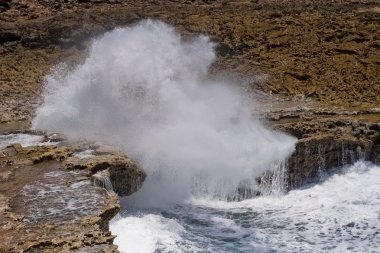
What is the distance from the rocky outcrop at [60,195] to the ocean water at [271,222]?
86 centimetres

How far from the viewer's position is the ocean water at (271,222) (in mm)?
9148

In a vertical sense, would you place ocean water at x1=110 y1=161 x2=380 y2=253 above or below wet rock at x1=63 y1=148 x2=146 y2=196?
below

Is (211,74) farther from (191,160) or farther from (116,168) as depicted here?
(116,168)

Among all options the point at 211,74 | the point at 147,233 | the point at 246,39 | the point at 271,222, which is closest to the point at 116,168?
the point at 147,233

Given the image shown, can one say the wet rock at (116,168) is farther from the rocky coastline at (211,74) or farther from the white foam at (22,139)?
the white foam at (22,139)

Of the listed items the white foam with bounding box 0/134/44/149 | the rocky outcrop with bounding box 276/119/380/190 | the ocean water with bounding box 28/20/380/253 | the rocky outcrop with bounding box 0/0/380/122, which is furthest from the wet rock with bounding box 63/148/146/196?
the rocky outcrop with bounding box 0/0/380/122

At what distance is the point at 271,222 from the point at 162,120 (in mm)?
4500

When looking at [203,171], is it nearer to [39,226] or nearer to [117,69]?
[117,69]

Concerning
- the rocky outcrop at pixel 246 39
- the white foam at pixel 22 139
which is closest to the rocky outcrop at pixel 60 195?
the white foam at pixel 22 139

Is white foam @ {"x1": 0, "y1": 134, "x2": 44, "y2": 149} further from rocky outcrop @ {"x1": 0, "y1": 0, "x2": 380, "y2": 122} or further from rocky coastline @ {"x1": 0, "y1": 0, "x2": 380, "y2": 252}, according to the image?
rocky outcrop @ {"x1": 0, "y1": 0, "x2": 380, "y2": 122}

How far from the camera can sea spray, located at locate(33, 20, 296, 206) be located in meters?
12.2

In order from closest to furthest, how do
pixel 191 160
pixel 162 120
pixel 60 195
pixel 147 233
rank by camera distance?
pixel 60 195 < pixel 147 233 < pixel 191 160 < pixel 162 120

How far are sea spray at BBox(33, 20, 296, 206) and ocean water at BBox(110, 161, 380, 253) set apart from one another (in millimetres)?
709

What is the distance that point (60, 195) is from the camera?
8727 mm
